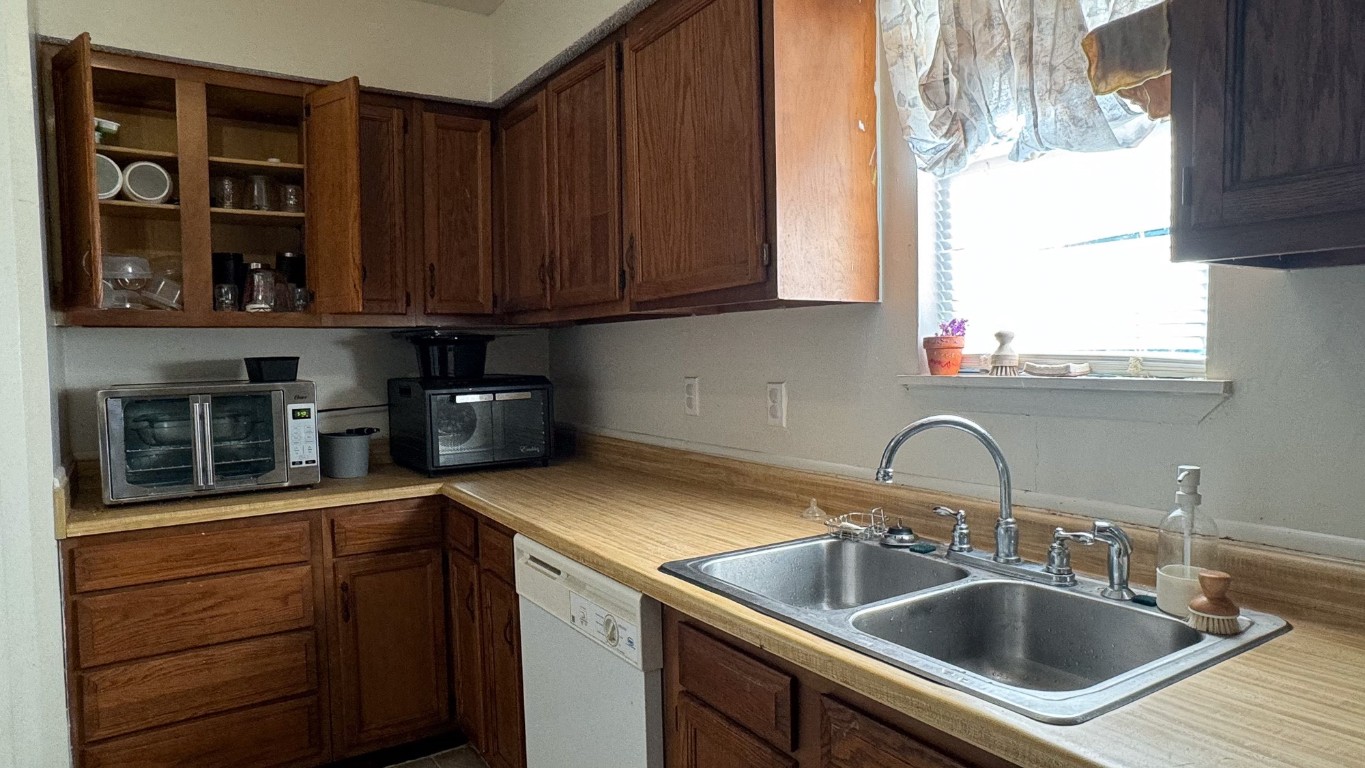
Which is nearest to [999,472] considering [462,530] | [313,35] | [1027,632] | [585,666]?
[1027,632]

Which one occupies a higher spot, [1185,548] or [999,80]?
[999,80]

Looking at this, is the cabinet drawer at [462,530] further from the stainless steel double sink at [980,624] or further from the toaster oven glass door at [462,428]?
the stainless steel double sink at [980,624]

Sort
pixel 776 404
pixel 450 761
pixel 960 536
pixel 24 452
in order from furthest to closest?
pixel 450 761 < pixel 776 404 < pixel 24 452 < pixel 960 536

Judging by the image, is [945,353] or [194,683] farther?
[194,683]

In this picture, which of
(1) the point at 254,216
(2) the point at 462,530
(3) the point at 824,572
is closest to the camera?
(3) the point at 824,572

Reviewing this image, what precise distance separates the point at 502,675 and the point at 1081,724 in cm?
172

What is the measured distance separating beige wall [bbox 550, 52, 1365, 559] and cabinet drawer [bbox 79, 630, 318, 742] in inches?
51.8

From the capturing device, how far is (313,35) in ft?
8.99

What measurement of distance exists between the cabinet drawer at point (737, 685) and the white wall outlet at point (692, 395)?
108 cm

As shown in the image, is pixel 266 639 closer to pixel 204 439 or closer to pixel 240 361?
pixel 204 439

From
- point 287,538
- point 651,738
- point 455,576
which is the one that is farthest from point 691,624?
point 287,538

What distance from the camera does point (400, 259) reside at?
2.82 metres

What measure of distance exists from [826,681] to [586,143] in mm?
1699

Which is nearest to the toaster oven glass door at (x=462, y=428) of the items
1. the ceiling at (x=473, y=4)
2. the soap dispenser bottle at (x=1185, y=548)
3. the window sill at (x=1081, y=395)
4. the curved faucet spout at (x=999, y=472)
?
the ceiling at (x=473, y=4)
